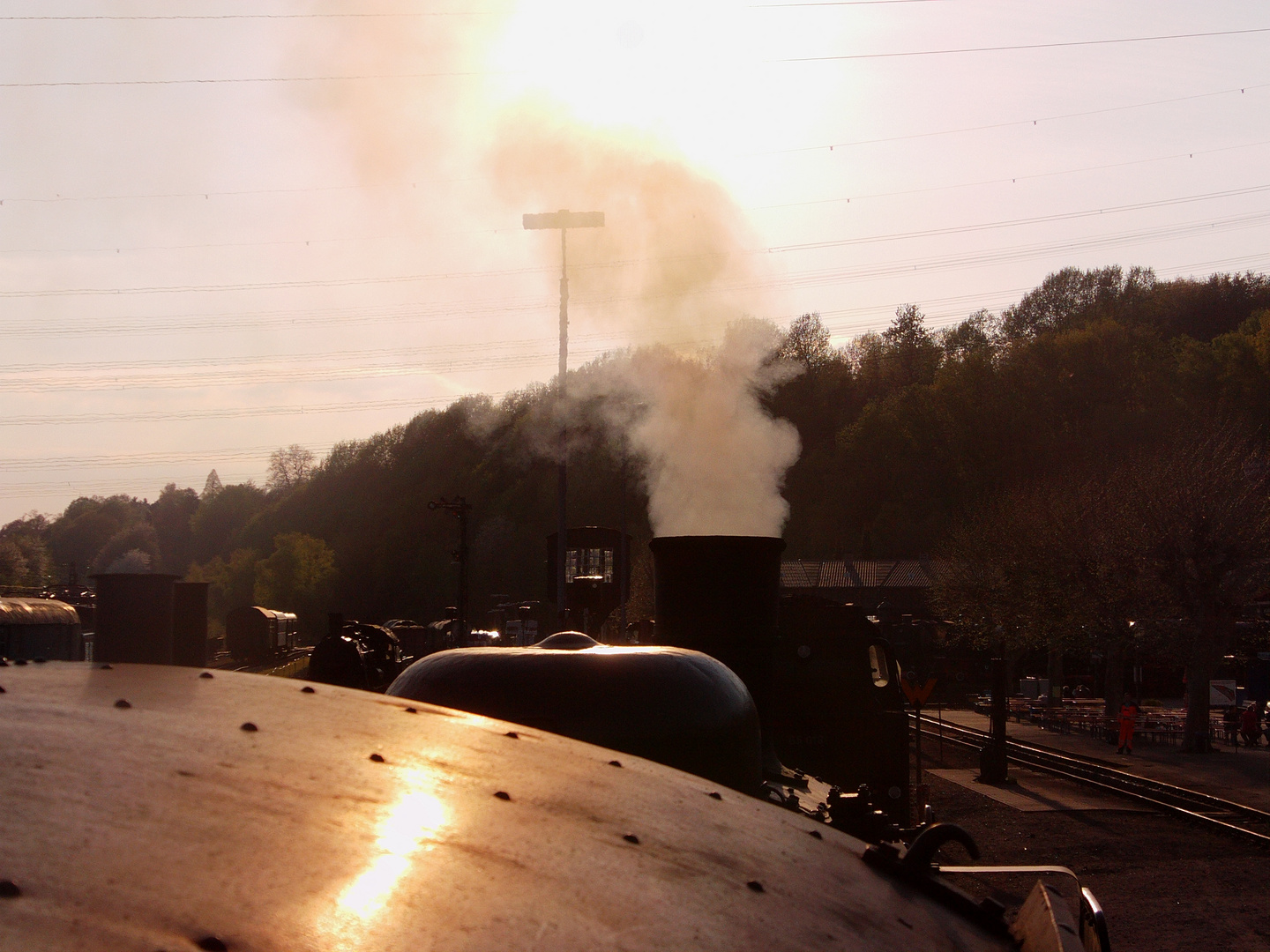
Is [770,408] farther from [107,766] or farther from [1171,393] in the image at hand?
[107,766]

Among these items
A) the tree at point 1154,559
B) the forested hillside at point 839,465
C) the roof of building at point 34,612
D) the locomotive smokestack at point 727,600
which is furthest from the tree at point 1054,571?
the roof of building at point 34,612

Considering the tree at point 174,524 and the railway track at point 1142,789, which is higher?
the tree at point 174,524

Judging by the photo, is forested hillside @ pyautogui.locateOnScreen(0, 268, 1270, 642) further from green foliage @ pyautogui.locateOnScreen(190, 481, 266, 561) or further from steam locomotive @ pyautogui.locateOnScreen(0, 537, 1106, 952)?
steam locomotive @ pyautogui.locateOnScreen(0, 537, 1106, 952)

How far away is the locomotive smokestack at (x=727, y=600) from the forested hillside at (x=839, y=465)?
3833 centimetres

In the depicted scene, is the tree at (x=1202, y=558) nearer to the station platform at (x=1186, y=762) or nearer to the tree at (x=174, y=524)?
the station platform at (x=1186, y=762)

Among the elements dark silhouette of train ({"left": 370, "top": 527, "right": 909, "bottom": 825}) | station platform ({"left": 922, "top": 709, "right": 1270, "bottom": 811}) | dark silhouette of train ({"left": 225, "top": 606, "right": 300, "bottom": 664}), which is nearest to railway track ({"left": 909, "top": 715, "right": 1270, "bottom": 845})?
station platform ({"left": 922, "top": 709, "right": 1270, "bottom": 811})

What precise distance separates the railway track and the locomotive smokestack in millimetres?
7484

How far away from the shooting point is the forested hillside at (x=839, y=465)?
54344mm

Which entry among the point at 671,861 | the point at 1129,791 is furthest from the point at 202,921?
the point at 1129,791

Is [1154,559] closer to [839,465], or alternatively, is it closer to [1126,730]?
[1126,730]

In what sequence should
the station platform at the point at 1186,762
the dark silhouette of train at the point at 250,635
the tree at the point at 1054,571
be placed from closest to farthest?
the station platform at the point at 1186,762, the tree at the point at 1054,571, the dark silhouette of train at the point at 250,635

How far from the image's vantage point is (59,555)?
6681 cm

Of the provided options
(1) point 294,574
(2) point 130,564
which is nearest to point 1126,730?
(2) point 130,564

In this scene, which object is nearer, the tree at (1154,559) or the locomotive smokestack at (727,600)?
the locomotive smokestack at (727,600)
